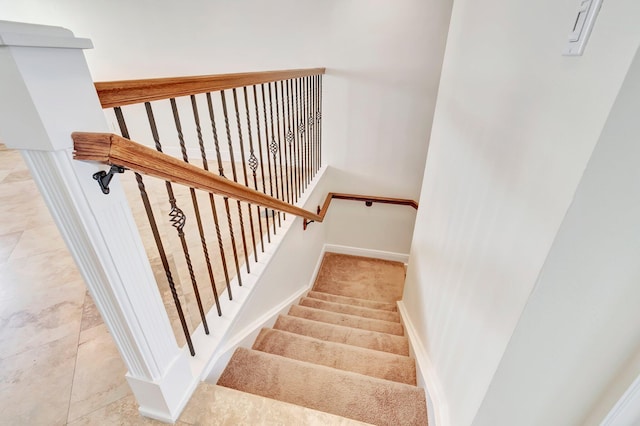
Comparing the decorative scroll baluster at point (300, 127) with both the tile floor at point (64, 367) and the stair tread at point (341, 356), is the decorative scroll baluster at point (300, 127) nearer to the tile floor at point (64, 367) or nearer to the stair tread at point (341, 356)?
the tile floor at point (64, 367)


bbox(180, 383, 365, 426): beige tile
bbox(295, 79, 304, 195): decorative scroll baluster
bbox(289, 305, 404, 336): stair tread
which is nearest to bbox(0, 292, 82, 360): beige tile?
bbox(180, 383, 365, 426): beige tile

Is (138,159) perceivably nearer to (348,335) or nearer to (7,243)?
(348,335)

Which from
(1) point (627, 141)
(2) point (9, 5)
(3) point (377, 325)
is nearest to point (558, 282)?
(1) point (627, 141)

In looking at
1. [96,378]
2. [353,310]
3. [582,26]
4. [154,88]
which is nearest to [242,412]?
[96,378]

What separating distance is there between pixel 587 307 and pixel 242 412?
1.09m

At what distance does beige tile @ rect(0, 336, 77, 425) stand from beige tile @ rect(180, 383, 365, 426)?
0.44 m

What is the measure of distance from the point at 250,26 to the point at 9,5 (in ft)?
9.46

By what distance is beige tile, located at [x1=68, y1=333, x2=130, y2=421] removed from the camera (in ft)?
3.33

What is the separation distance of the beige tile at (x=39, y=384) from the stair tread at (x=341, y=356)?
84cm

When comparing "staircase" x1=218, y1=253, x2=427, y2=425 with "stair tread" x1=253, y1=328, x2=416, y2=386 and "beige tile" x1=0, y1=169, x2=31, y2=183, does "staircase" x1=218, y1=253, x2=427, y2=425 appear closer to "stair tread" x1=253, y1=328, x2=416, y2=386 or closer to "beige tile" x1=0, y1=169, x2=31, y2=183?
"stair tread" x1=253, y1=328, x2=416, y2=386

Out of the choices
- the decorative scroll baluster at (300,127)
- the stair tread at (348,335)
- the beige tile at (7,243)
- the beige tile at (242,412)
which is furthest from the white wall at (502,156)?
the beige tile at (7,243)

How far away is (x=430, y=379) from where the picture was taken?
1365mm

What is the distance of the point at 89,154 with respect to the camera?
1.87 feet

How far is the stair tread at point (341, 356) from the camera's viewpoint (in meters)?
1.58
